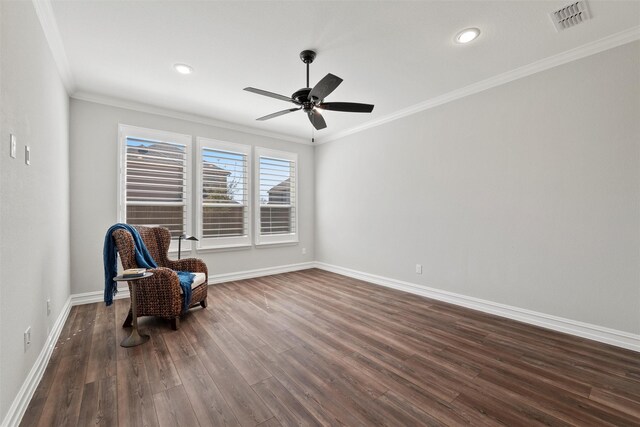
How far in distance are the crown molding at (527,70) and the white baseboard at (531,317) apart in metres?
2.68

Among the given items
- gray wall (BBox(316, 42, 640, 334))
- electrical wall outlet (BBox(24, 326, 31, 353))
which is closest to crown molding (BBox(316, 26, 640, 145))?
gray wall (BBox(316, 42, 640, 334))

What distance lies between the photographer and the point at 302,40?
254 cm

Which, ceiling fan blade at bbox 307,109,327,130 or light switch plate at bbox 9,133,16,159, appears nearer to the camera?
light switch plate at bbox 9,133,16,159

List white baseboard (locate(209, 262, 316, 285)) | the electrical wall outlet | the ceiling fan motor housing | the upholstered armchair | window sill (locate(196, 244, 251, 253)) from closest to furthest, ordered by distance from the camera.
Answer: the electrical wall outlet < the ceiling fan motor housing < the upholstered armchair < window sill (locate(196, 244, 251, 253)) < white baseboard (locate(209, 262, 316, 285))

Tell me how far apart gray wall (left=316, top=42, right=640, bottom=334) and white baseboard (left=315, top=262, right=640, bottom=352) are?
72mm

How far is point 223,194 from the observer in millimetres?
4789

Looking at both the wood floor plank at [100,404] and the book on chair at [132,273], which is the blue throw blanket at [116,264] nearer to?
the book on chair at [132,273]

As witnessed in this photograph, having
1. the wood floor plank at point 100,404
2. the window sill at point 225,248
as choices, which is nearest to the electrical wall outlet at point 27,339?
the wood floor plank at point 100,404

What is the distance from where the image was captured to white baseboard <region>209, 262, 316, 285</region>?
4.68 meters

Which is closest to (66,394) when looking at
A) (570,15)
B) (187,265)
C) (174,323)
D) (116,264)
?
(174,323)

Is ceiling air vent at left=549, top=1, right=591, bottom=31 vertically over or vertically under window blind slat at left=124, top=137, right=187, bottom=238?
over

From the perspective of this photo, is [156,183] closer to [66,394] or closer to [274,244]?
[274,244]

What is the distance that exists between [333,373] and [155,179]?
3792 mm

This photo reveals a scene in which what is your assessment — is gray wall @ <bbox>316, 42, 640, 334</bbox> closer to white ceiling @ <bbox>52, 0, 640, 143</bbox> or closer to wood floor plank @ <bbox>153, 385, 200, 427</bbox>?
white ceiling @ <bbox>52, 0, 640, 143</bbox>
